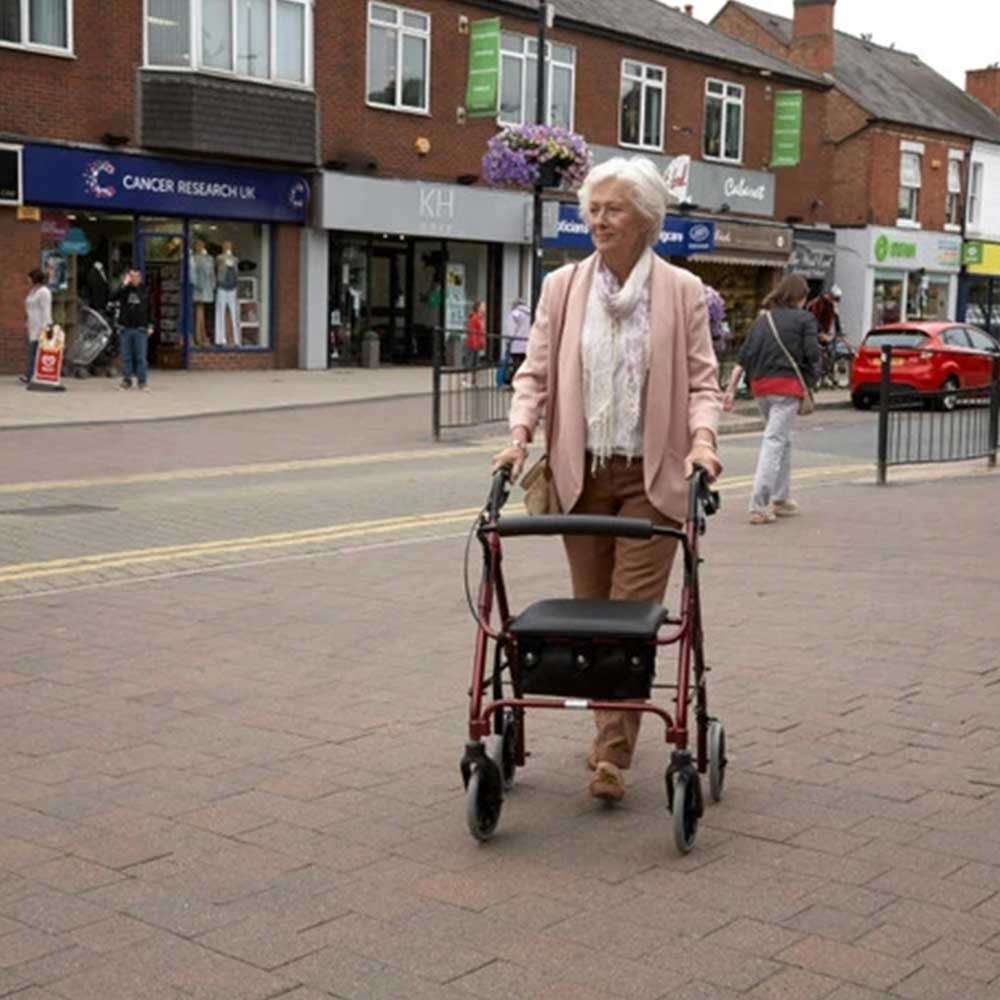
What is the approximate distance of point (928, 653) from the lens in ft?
22.5

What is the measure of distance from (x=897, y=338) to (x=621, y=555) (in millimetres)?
22383

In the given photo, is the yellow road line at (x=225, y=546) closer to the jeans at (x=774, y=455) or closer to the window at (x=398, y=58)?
the jeans at (x=774, y=455)


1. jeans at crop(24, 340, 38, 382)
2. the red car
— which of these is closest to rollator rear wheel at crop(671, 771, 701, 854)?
jeans at crop(24, 340, 38, 382)

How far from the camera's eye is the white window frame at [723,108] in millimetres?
36969

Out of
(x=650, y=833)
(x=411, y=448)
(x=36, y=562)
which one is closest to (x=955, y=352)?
(x=411, y=448)

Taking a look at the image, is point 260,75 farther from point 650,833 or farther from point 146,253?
point 650,833

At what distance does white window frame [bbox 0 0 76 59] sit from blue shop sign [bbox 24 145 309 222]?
1.47m

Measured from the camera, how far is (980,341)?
88.9 feet

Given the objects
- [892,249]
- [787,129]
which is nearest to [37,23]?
[787,129]

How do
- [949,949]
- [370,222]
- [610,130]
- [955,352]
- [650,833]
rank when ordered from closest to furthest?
[949,949] < [650,833] < [955,352] < [370,222] < [610,130]

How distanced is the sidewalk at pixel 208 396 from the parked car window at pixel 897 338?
1.29 metres

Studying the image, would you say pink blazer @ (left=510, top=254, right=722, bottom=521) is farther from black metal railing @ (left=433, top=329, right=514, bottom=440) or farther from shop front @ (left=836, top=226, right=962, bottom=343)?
shop front @ (left=836, top=226, right=962, bottom=343)

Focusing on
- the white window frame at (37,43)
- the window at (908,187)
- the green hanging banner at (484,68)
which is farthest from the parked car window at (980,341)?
the window at (908,187)

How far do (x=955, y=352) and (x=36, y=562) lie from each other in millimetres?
19465
